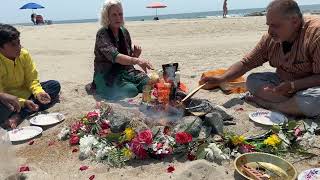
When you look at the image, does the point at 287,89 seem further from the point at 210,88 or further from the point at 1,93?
the point at 1,93

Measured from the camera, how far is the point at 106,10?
5762 millimetres

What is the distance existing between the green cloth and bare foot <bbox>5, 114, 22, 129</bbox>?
1391 mm

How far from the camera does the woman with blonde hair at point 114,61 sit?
5.74 m

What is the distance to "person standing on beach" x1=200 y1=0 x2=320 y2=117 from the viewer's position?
15.0 feet

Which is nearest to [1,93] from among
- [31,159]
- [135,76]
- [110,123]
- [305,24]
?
[31,159]

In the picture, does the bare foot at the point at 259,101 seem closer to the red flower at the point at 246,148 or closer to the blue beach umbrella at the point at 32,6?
the red flower at the point at 246,148

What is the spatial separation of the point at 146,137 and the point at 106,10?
268 cm

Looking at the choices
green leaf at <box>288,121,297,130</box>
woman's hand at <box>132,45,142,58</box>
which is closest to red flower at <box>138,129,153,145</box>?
green leaf at <box>288,121,297,130</box>

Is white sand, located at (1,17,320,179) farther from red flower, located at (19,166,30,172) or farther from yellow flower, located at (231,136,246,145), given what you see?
yellow flower, located at (231,136,246,145)

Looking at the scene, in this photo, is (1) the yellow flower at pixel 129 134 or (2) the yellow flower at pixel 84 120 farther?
(2) the yellow flower at pixel 84 120

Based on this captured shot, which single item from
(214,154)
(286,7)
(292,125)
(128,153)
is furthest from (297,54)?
(128,153)

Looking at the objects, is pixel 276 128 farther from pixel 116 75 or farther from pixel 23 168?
pixel 116 75

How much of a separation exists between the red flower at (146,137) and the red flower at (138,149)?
0.05 m

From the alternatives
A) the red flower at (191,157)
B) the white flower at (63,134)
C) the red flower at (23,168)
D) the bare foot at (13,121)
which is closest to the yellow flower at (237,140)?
the red flower at (191,157)
